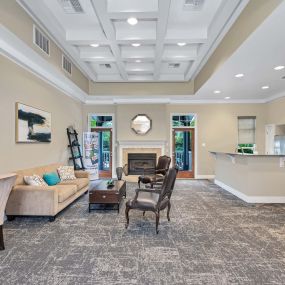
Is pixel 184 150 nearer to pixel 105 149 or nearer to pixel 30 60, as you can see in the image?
pixel 105 149

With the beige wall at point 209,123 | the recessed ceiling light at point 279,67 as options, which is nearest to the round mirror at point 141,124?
the beige wall at point 209,123

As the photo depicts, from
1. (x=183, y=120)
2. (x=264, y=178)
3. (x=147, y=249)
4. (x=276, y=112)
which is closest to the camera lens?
(x=147, y=249)

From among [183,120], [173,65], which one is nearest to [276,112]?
[183,120]

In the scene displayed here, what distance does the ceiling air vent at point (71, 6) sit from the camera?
3887mm

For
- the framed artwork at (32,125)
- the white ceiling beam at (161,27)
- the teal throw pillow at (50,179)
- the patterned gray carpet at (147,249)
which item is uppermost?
the white ceiling beam at (161,27)

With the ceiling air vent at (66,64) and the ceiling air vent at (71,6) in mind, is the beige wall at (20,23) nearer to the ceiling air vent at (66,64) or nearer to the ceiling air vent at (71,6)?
the ceiling air vent at (66,64)

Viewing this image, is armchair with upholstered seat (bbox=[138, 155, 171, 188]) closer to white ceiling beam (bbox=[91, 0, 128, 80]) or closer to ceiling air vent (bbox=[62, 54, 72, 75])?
white ceiling beam (bbox=[91, 0, 128, 80])

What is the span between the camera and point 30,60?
465 cm

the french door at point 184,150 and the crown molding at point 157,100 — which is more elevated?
A: the crown molding at point 157,100

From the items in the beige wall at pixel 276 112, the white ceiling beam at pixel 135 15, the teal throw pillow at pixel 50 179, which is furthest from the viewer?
the beige wall at pixel 276 112

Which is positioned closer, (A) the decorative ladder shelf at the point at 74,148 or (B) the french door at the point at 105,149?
(A) the decorative ladder shelf at the point at 74,148

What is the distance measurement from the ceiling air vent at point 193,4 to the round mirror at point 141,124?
4975 millimetres

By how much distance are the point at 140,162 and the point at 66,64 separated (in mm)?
4377

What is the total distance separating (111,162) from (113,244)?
6132mm
